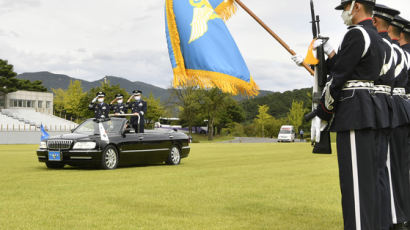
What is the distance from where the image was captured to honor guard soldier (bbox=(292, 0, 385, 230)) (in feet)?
16.4

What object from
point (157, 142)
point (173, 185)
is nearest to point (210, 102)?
point (157, 142)

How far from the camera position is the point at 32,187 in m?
10.2

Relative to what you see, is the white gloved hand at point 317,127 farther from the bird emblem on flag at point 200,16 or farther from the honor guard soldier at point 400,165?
the bird emblem on flag at point 200,16

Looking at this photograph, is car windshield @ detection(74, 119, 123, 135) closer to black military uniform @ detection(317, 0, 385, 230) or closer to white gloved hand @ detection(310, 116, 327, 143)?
white gloved hand @ detection(310, 116, 327, 143)

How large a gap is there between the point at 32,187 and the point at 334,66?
7008 millimetres

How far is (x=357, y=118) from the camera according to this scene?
501cm

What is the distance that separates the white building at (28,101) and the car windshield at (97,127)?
71.0 metres

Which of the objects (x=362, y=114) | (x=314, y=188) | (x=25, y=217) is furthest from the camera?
(x=314, y=188)

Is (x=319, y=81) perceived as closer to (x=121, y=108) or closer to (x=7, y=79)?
(x=121, y=108)

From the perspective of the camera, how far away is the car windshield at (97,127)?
1507 centimetres

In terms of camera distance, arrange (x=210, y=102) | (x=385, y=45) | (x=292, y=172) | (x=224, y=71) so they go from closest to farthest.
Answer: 1. (x=385, y=45)
2. (x=224, y=71)
3. (x=292, y=172)
4. (x=210, y=102)

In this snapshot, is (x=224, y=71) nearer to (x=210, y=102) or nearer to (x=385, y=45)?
(x=385, y=45)

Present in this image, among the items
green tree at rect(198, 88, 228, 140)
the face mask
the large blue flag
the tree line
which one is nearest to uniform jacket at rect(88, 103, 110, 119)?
the large blue flag

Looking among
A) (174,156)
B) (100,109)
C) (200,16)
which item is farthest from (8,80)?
(200,16)
